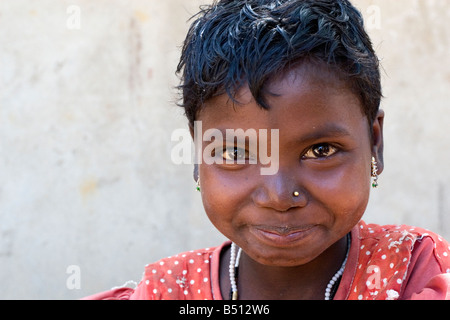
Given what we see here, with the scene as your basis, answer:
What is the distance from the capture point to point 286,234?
56.2 inches

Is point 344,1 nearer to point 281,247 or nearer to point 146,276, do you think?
point 281,247

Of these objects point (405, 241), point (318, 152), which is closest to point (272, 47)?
point (318, 152)

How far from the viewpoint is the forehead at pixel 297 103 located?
1393 millimetres

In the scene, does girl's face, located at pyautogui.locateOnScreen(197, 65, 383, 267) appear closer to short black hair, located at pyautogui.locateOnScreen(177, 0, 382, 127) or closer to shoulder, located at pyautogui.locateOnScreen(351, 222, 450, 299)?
short black hair, located at pyautogui.locateOnScreen(177, 0, 382, 127)

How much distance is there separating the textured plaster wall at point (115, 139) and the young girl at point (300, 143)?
1400mm

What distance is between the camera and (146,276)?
1.83 m

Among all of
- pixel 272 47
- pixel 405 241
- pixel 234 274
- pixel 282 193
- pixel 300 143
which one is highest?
pixel 272 47

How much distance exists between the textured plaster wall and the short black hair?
146 cm

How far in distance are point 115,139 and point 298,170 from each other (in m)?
1.81

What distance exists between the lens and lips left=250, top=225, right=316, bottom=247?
1.42 meters

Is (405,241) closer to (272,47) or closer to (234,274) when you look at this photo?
(234,274)

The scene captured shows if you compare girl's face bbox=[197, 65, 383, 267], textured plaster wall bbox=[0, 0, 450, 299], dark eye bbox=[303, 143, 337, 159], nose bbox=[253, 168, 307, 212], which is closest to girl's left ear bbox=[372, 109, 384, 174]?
girl's face bbox=[197, 65, 383, 267]

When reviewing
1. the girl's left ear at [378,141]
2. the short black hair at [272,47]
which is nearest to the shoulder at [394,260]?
the girl's left ear at [378,141]
